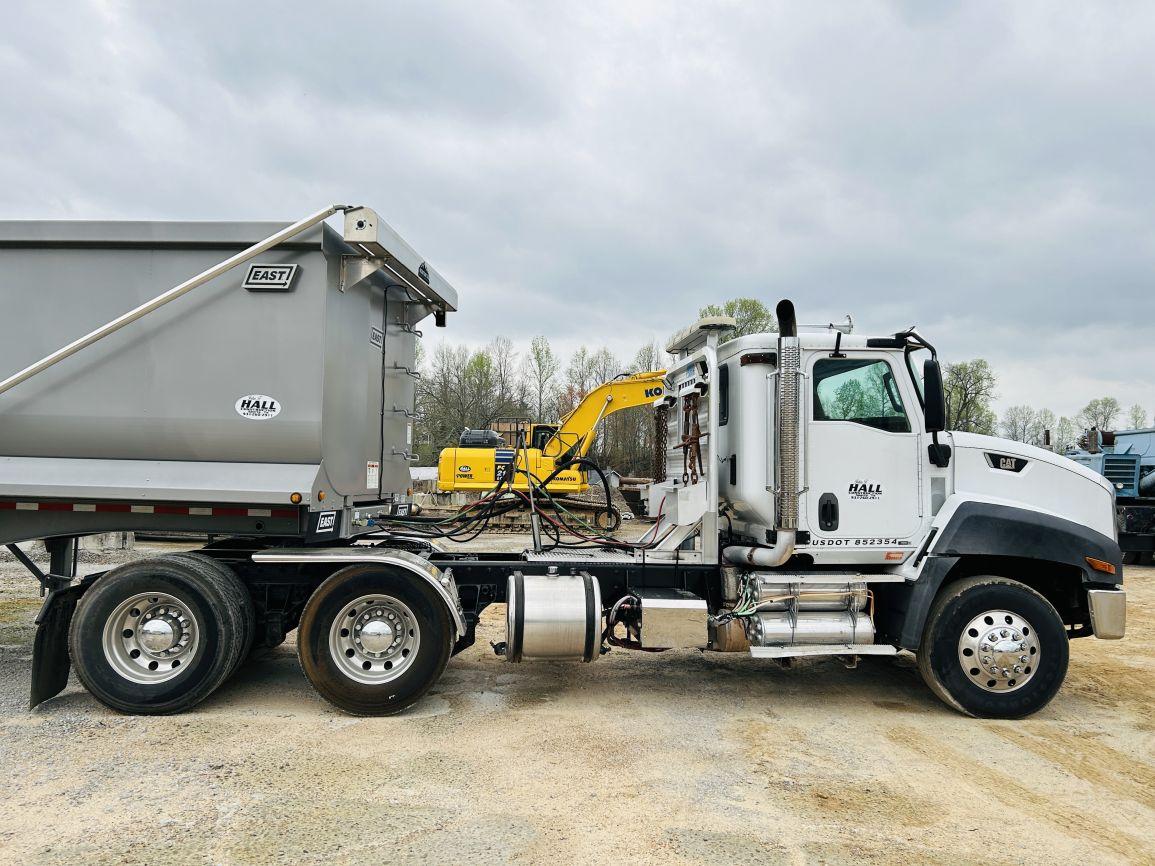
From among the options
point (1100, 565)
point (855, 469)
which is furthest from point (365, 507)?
point (1100, 565)

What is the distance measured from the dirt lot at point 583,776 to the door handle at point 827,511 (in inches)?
58.4

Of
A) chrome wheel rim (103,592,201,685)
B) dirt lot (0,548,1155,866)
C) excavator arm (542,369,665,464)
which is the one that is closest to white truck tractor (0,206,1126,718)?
chrome wheel rim (103,592,201,685)

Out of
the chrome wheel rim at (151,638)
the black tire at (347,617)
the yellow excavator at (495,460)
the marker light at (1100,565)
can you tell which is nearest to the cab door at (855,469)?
the marker light at (1100,565)

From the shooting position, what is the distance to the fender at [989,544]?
18.7 ft

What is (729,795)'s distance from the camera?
14.0 ft

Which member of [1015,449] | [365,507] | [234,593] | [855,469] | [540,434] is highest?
[540,434]

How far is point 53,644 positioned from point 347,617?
2.15 m

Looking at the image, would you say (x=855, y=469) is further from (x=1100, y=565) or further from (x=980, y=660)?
(x=1100, y=565)

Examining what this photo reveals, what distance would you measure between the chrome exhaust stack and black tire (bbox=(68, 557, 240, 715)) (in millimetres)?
4107

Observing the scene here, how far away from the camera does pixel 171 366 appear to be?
18.3 feet

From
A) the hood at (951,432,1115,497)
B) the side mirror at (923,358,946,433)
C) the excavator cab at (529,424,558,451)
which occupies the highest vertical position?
the excavator cab at (529,424,558,451)

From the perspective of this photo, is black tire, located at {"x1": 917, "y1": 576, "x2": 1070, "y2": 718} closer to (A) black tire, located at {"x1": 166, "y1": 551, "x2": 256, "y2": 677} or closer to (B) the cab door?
(B) the cab door

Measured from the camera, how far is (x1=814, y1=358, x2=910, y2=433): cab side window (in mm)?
5988

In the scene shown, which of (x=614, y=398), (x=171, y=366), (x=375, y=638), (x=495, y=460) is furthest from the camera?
(x=495, y=460)
